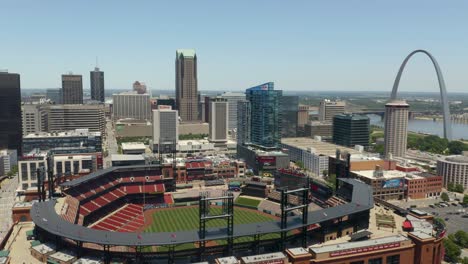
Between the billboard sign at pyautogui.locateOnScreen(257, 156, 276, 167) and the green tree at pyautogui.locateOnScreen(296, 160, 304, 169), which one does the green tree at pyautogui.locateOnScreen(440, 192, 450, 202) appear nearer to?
the green tree at pyautogui.locateOnScreen(296, 160, 304, 169)

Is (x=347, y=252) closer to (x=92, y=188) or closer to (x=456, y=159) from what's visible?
(x=92, y=188)

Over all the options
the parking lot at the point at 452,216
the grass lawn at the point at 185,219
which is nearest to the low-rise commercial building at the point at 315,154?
the parking lot at the point at 452,216

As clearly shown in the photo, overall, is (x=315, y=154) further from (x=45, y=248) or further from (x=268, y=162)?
(x=45, y=248)

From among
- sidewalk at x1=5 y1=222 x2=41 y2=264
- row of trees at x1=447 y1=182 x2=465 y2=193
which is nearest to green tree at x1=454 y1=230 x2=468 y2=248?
row of trees at x1=447 y1=182 x2=465 y2=193

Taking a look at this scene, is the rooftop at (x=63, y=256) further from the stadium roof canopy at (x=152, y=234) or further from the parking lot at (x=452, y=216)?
the parking lot at (x=452, y=216)

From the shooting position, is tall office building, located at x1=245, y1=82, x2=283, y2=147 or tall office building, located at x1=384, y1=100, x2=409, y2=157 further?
tall office building, located at x1=245, y1=82, x2=283, y2=147

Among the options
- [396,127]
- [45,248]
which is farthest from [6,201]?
[396,127]
